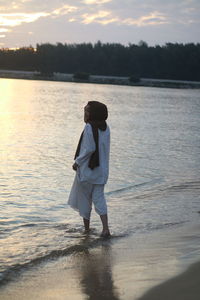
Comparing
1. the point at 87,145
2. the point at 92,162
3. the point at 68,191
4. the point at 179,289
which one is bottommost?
the point at 68,191

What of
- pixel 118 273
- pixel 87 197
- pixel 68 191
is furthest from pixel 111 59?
pixel 118 273

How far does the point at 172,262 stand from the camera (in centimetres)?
555

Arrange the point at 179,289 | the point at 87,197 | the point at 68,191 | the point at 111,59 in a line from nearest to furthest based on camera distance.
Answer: the point at 179,289 < the point at 87,197 < the point at 68,191 < the point at 111,59

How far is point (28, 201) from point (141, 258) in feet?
13.2

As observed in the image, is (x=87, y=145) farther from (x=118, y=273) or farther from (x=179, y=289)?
(x=179, y=289)

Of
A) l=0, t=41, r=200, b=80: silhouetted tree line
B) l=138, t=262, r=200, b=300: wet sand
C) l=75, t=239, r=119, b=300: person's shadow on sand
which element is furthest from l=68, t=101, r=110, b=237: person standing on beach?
l=0, t=41, r=200, b=80: silhouetted tree line

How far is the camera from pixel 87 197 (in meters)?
6.88

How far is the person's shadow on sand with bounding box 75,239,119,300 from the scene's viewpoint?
4770mm

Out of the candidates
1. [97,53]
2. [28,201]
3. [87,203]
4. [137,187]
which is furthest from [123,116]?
[97,53]

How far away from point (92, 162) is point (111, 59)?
460 feet

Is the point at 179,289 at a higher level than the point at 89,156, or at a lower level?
lower

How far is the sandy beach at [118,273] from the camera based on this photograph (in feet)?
15.5

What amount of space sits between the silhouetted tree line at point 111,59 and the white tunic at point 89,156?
128 m

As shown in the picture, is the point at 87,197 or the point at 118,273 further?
the point at 87,197
